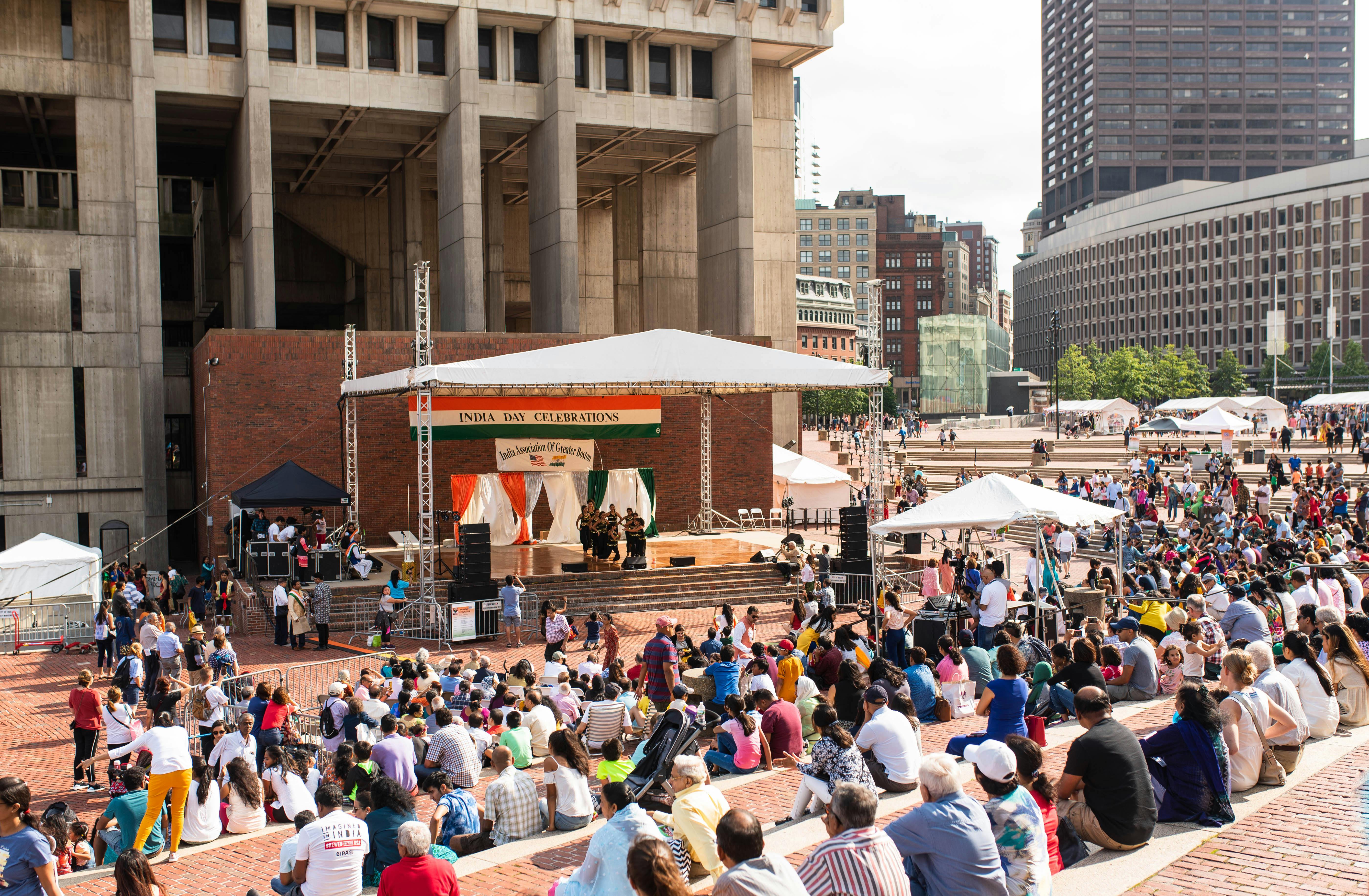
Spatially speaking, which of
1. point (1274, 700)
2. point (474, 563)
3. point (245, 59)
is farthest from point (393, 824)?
point (245, 59)

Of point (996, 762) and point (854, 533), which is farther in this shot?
point (854, 533)

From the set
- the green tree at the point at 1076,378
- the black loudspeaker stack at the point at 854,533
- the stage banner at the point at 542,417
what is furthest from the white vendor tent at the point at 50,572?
the green tree at the point at 1076,378

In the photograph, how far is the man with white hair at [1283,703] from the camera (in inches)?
352

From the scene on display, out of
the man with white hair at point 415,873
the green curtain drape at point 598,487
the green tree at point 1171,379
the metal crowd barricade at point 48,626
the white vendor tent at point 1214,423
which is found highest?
the green tree at point 1171,379

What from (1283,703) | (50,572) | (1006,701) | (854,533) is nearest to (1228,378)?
(854,533)

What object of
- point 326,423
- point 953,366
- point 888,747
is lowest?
point 888,747

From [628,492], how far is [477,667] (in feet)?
51.2

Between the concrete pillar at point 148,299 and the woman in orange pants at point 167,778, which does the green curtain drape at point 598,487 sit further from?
the woman in orange pants at point 167,778

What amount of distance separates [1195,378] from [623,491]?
3358 inches

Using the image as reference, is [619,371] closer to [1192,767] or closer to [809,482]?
[809,482]

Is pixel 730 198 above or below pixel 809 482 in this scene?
above

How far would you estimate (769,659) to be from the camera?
13.0 m

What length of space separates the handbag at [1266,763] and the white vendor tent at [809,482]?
86.0ft

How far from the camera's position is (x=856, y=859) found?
5324mm
